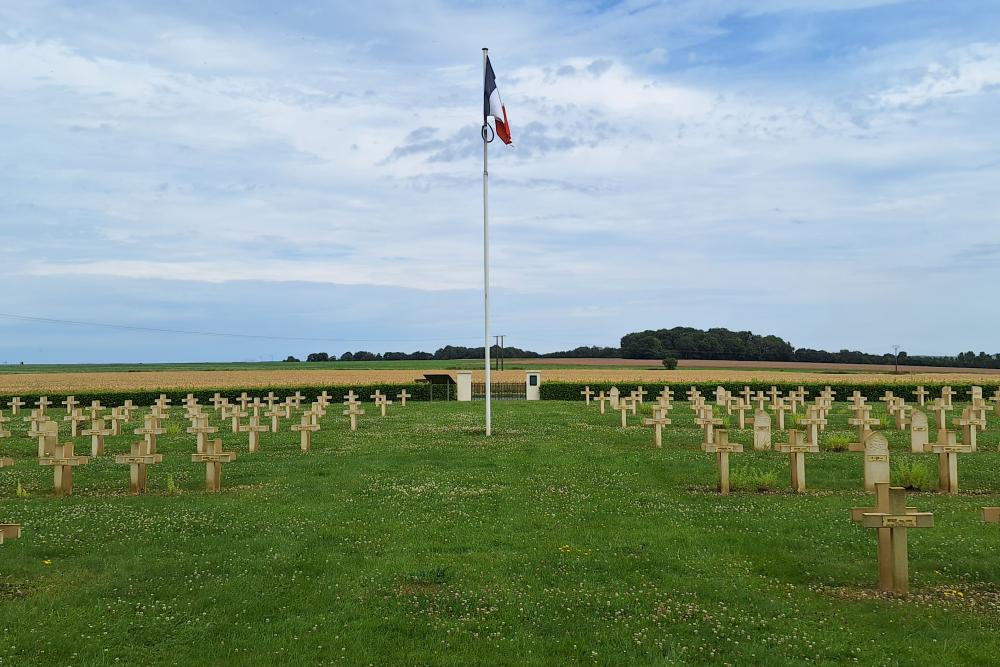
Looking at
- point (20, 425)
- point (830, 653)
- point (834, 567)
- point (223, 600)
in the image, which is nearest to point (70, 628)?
point (223, 600)

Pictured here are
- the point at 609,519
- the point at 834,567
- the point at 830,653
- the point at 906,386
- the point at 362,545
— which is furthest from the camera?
the point at 906,386

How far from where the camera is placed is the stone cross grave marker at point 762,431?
17625 mm

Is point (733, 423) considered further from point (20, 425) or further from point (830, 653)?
point (20, 425)

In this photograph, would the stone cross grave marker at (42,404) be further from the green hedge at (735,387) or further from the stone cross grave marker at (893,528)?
the stone cross grave marker at (893,528)

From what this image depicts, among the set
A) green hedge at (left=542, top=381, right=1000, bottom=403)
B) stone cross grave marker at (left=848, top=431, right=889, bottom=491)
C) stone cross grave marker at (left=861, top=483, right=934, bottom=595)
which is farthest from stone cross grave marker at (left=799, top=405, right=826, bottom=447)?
green hedge at (left=542, top=381, right=1000, bottom=403)

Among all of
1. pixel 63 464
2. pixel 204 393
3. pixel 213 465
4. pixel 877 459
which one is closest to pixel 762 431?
pixel 877 459

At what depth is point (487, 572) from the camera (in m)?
9.23

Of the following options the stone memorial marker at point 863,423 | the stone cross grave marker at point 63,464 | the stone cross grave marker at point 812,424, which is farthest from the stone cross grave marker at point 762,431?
the stone cross grave marker at point 63,464

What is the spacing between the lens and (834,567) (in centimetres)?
939

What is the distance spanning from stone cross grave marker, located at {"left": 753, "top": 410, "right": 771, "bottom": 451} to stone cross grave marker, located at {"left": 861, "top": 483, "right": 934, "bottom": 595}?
355 inches

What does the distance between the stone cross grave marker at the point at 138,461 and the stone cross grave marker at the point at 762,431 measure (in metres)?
11.3

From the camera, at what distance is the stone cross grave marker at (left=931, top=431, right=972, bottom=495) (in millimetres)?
14211

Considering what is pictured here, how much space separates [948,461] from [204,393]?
3678 centimetres

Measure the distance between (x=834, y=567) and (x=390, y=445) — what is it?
13.9m
